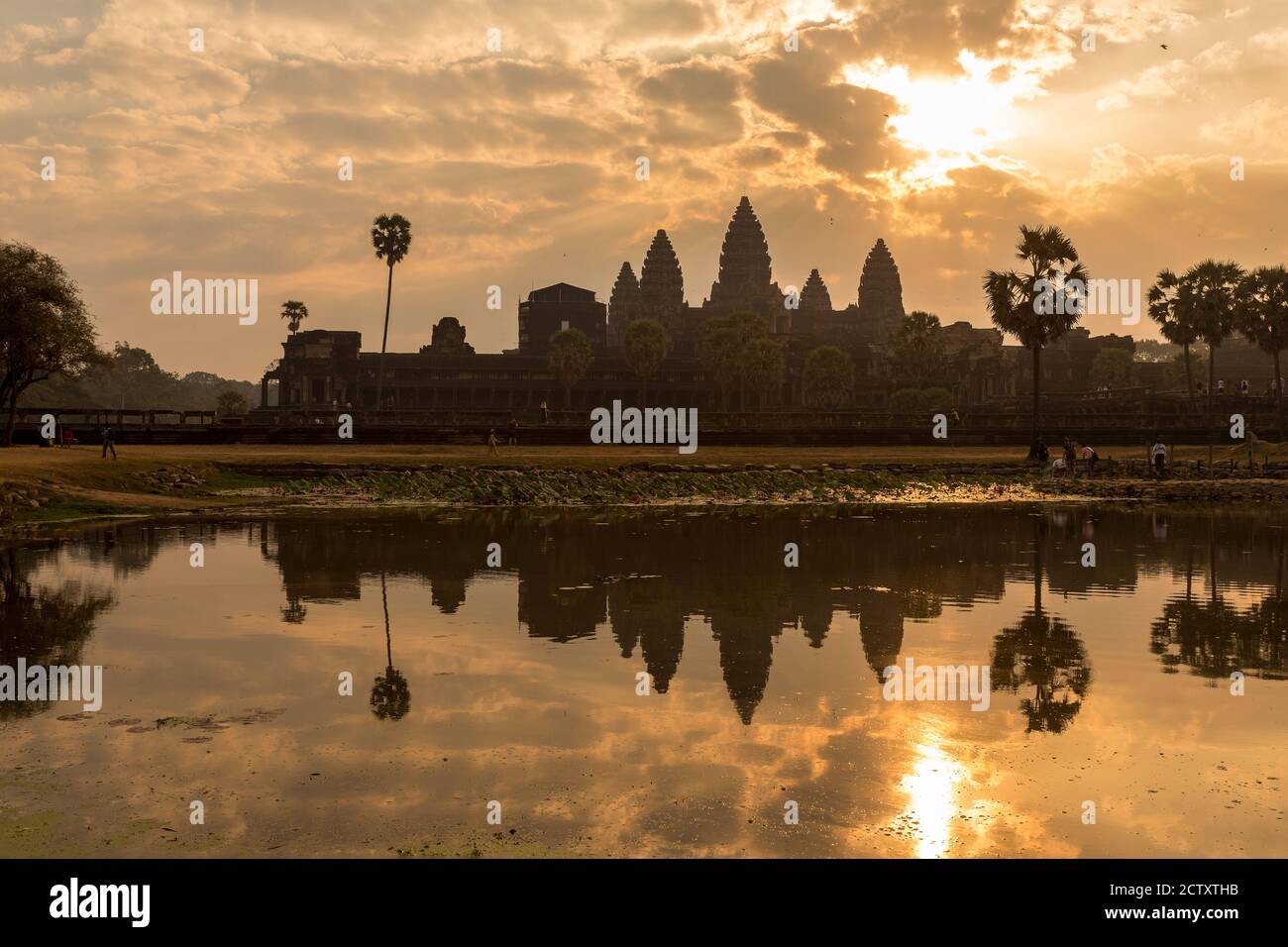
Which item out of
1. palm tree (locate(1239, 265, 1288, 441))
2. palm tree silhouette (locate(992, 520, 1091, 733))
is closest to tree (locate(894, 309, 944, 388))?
palm tree (locate(1239, 265, 1288, 441))

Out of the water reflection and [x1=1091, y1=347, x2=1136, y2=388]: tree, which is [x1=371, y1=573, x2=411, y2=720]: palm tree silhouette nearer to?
the water reflection

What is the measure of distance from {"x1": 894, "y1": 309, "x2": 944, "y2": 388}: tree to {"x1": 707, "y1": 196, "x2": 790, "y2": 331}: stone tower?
65578 mm

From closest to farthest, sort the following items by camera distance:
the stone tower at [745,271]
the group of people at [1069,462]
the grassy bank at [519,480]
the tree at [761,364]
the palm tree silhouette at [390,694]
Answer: the palm tree silhouette at [390,694], the grassy bank at [519,480], the group of people at [1069,462], the tree at [761,364], the stone tower at [745,271]

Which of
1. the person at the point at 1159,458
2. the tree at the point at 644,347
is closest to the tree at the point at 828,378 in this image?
the tree at the point at 644,347

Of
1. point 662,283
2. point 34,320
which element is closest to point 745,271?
point 662,283

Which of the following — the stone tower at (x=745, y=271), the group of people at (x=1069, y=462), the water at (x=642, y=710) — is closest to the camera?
the water at (x=642, y=710)

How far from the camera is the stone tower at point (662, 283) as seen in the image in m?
180

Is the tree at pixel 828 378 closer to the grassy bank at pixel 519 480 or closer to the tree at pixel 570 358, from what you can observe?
the tree at pixel 570 358

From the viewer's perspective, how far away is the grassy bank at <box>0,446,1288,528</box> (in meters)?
34.4

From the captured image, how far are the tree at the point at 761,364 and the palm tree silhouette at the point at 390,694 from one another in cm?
10237

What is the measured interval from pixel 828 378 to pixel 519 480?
85190 millimetres

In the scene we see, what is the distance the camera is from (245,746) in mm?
9695
